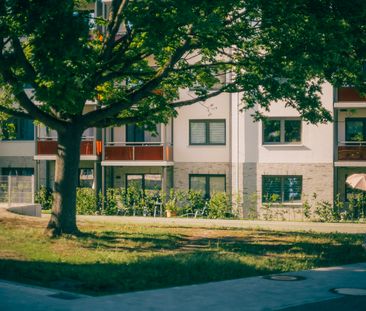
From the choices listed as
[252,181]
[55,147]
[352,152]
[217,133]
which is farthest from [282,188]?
[55,147]

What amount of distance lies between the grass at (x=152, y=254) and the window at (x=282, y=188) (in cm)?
1184

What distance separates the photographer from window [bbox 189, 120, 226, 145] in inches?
1432

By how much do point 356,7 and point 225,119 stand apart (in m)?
20.6

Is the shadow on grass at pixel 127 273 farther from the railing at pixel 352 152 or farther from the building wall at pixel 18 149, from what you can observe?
the building wall at pixel 18 149

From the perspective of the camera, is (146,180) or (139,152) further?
(146,180)

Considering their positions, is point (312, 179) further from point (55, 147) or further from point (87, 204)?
point (55, 147)

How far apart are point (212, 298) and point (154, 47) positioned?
6601 mm

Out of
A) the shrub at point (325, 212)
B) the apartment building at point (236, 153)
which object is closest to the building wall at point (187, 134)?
the apartment building at point (236, 153)

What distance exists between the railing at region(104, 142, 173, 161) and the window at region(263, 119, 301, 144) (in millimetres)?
5172

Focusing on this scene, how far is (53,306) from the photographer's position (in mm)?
9539

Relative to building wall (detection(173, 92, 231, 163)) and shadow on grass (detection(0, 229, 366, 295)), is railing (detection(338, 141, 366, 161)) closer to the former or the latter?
building wall (detection(173, 92, 231, 163))

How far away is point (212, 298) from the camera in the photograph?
10.5 meters

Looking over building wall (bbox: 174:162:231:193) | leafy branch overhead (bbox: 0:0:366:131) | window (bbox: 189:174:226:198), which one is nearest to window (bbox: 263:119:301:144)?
building wall (bbox: 174:162:231:193)

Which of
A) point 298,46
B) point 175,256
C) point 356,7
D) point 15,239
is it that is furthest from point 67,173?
point 356,7
